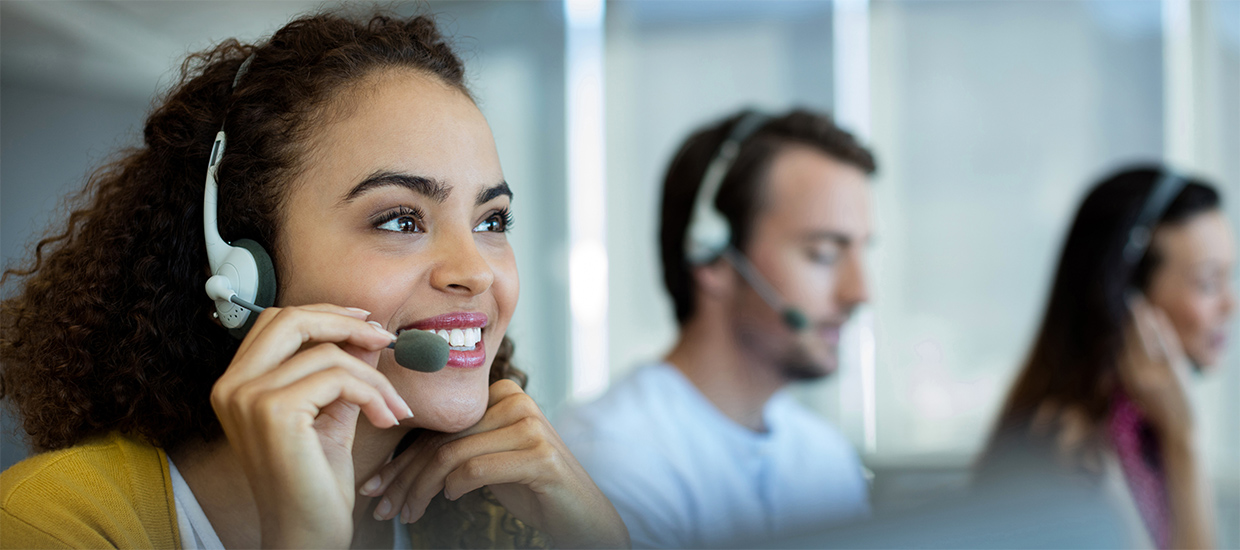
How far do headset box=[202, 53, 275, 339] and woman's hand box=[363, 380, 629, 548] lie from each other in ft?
0.55

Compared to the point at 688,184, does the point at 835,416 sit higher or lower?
lower

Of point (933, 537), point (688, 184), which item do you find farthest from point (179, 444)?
point (688, 184)

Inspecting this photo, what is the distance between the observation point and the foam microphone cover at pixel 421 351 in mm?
504

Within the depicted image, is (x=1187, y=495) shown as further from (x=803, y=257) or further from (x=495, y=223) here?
(x=495, y=223)

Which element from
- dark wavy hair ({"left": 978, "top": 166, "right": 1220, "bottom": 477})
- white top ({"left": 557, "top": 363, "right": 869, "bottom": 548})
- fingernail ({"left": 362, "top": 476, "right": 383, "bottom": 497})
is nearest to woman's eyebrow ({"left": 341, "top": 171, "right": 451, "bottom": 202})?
fingernail ({"left": 362, "top": 476, "right": 383, "bottom": 497})

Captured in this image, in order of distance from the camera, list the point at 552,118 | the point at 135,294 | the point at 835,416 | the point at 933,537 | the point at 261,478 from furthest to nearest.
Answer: the point at 835,416, the point at 552,118, the point at 933,537, the point at 135,294, the point at 261,478

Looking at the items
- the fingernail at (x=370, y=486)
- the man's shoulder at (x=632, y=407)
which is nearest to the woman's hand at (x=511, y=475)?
the fingernail at (x=370, y=486)

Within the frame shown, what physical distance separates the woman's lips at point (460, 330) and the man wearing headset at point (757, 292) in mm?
703

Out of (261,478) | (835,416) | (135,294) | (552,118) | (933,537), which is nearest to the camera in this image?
(261,478)

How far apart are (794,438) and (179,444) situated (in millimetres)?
1175

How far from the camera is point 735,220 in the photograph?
1.50 meters

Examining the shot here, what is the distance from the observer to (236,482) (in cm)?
61

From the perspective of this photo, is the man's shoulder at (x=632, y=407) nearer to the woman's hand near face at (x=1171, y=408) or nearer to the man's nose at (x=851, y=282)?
the man's nose at (x=851, y=282)

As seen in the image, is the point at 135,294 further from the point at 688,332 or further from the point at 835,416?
the point at 835,416
